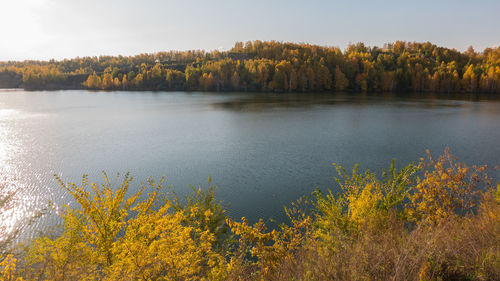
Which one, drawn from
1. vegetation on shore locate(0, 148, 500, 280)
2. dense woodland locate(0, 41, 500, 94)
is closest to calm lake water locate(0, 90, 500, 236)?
vegetation on shore locate(0, 148, 500, 280)

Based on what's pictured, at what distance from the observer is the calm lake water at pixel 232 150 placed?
16.3m

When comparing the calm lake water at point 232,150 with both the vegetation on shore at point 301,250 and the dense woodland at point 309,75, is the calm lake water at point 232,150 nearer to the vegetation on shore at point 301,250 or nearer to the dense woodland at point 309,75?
the vegetation on shore at point 301,250

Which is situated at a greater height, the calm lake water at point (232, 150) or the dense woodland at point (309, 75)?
the dense woodland at point (309, 75)

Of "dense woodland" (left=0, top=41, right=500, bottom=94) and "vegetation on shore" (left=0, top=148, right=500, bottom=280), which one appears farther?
"dense woodland" (left=0, top=41, right=500, bottom=94)

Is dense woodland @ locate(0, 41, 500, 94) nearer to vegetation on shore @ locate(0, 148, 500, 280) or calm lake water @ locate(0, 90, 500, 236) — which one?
calm lake water @ locate(0, 90, 500, 236)

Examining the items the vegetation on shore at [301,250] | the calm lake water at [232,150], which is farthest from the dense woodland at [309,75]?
the vegetation on shore at [301,250]

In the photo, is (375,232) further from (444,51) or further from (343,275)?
(444,51)

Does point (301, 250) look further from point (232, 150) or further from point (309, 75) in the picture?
point (309, 75)

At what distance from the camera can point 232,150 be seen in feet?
Answer: 81.5

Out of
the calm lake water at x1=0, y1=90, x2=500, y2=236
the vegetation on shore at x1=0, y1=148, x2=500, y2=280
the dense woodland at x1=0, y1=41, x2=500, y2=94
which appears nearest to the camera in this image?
the vegetation on shore at x1=0, y1=148, x2=500, y2=280

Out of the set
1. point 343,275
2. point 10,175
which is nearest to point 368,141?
point 343,275

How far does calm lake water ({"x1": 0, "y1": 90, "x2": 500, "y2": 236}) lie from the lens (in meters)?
16.3

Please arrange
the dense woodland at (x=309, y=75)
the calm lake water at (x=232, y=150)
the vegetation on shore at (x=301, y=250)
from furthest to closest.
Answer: the dense woodland at (x=309, y=75) < the calm lake water at (x=232, y=150) < the vegetation on shore at (x=301, y=250)

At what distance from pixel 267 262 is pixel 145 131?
97.5 feet
